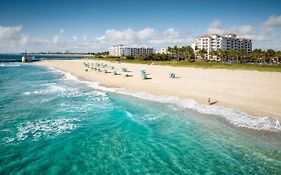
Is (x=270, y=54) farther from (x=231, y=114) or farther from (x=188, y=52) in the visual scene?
(x=231, y=114)

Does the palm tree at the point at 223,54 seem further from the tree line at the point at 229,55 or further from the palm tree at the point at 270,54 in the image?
the palm tree at the point at 270,54

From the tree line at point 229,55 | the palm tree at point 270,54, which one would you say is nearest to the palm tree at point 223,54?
the tree line at point 229,55

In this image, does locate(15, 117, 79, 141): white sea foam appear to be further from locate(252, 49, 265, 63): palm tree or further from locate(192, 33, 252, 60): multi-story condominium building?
locate(192, 33, 252, 60): multi-story condominium building

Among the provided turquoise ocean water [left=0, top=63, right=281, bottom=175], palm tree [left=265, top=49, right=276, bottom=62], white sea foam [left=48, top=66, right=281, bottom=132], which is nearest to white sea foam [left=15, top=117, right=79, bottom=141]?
turquoise ocean water [left=0, top=63, right=281, bottom=175]

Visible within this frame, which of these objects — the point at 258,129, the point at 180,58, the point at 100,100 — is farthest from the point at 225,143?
the point at 180,58

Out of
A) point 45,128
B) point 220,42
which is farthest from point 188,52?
point 45,128

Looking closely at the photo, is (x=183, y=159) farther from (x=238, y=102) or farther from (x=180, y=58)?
(x=180, y=58)

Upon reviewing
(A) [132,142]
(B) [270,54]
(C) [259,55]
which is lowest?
(A) [132,142]
